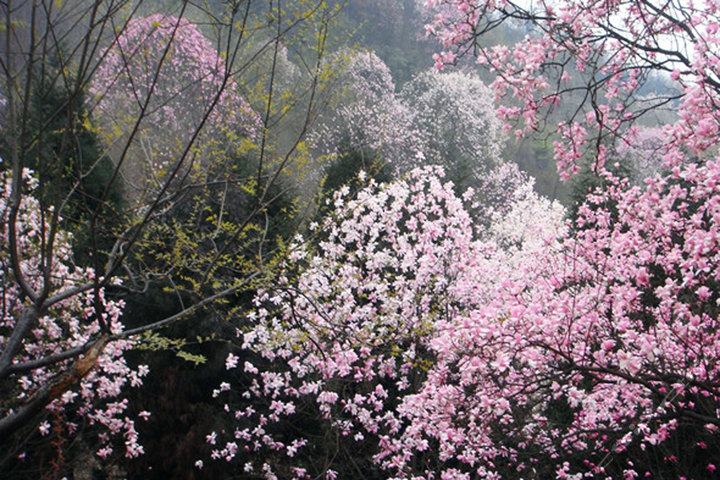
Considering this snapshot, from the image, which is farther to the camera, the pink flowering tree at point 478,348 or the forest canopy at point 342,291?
the pink flowering tree at point 478,348

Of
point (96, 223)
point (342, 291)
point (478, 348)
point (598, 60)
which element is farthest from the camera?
point (96, 223)

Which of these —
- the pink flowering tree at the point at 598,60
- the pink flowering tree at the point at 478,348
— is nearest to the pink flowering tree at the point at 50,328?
the pink flowering tree at the point at 478,348

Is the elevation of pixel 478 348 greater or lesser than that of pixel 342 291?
lesser

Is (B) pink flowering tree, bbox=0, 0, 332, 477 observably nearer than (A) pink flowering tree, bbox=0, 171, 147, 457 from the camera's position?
Yes

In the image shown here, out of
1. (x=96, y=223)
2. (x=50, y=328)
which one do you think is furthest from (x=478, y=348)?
(x=96, y=223)

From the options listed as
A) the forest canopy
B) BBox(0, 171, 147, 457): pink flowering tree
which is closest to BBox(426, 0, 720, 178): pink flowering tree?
the forest canopy

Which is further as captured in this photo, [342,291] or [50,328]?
[342,291]

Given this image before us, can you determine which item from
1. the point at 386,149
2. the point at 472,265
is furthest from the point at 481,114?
the point at 472,265

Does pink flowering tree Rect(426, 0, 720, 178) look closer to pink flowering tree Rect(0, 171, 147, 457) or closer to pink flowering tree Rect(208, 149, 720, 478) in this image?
pink flowering tree Rect(208, 149, 720, 478)

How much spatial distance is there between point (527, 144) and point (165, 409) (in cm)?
3148

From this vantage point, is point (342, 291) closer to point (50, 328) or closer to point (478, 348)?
point (478, 348)

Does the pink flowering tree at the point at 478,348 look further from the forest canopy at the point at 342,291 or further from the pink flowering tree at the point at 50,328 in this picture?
the pink flowering tree at the point at 50,328

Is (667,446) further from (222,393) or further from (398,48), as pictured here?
(398,48)

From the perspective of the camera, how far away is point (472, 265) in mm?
7930
